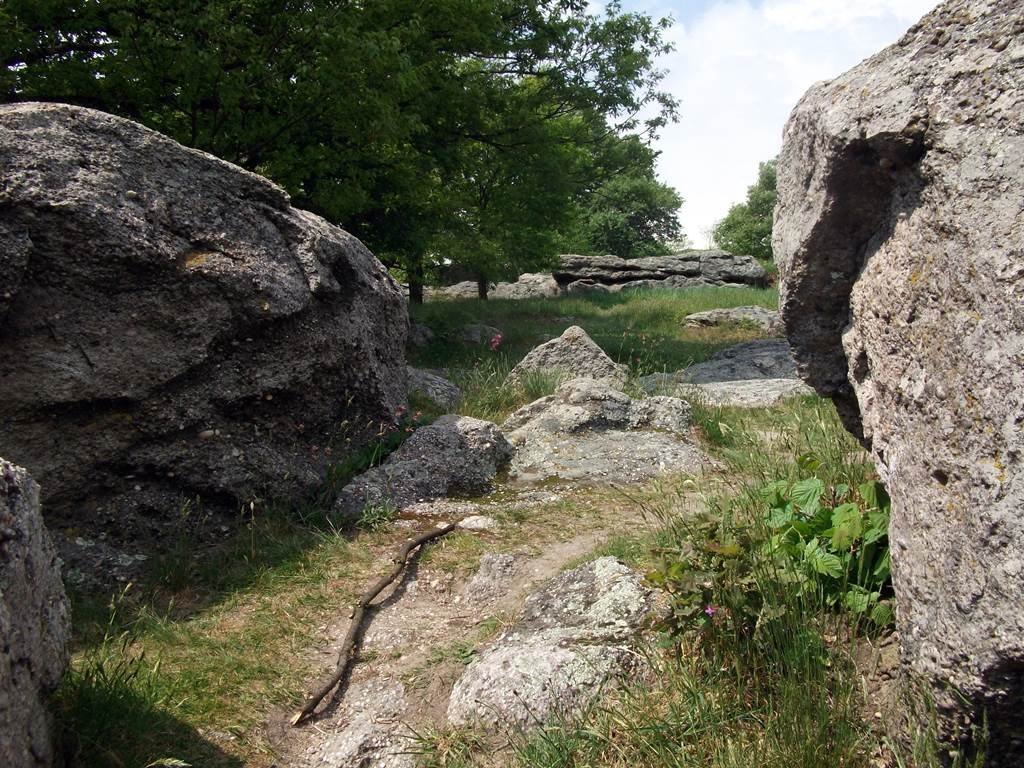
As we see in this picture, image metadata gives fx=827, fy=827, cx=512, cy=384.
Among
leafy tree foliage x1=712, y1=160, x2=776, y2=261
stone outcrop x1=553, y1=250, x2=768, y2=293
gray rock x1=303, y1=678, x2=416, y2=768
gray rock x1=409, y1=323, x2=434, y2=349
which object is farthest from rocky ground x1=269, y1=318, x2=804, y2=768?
leafy tree foliage x1=712, y1=160, x2=776, y2=261

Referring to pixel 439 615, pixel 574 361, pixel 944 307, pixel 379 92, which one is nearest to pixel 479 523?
pixel 439 615

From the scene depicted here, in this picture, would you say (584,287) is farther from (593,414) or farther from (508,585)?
(508,585)

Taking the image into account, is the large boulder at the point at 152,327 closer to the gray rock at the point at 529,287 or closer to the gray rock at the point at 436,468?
the gray rock at the point at 436,468

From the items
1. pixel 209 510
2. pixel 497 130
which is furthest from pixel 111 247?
pixel 497 130

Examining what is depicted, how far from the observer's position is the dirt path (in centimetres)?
314

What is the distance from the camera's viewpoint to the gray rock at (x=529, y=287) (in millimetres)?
30375

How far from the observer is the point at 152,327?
4754mm

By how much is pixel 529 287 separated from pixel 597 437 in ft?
82.4

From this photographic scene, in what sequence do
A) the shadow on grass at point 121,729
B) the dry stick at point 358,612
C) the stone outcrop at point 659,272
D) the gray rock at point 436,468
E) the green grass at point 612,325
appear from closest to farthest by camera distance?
the shadow on grass at point 121,729, the dry stick at point 358,612, the gray rock at point 436,468, the green grass at point 612,325, the stone outcrop at point 659,272

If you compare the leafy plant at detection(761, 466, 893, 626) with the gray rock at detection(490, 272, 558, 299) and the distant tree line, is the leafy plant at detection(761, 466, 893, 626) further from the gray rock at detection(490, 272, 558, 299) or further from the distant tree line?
the gray rock at detection(490, 272, 558, 299)

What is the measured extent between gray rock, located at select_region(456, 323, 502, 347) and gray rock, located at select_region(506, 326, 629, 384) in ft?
10.6

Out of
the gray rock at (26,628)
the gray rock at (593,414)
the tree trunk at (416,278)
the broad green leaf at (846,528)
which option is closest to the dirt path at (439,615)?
the gray rock at (26,628)

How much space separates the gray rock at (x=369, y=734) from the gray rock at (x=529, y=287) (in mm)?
26614

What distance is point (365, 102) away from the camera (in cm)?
955
